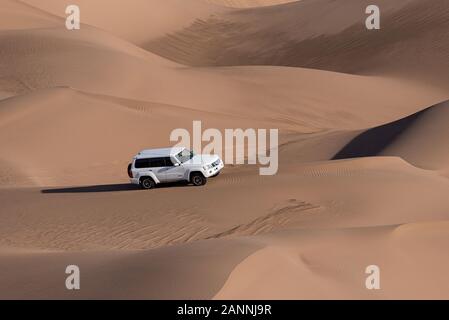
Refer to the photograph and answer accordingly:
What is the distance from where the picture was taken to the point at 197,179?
19703mm

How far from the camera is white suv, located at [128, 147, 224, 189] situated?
1970cm

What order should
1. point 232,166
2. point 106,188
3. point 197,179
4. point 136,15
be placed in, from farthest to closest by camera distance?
point 136,15, point 232,166, point 106,188, point 197,179

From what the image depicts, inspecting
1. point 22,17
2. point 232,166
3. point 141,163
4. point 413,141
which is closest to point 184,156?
point 141,163

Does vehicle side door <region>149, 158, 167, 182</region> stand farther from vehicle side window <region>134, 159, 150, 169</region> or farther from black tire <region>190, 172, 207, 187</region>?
black tire <region>190, 172, 207, 187</region>

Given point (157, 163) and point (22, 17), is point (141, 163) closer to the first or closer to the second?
point (157, 163)

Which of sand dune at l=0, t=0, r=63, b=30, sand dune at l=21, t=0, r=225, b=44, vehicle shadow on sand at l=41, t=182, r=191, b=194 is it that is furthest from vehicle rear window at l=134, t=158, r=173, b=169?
sand dune at l=21, t=0, r=225, b=44

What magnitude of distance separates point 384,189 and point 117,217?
505 cm

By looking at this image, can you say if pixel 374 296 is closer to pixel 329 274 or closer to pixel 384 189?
pixel 329 274

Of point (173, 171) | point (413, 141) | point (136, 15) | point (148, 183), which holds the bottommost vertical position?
point (148, 183)

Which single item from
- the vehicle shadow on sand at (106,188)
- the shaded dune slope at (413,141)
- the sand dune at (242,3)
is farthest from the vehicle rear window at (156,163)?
the sand dune at (242,3)

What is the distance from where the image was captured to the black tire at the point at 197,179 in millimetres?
19688

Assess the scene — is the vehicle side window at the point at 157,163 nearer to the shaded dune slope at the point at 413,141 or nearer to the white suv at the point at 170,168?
the white suv at the point at 170,168

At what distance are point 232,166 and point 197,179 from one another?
4933 mm
